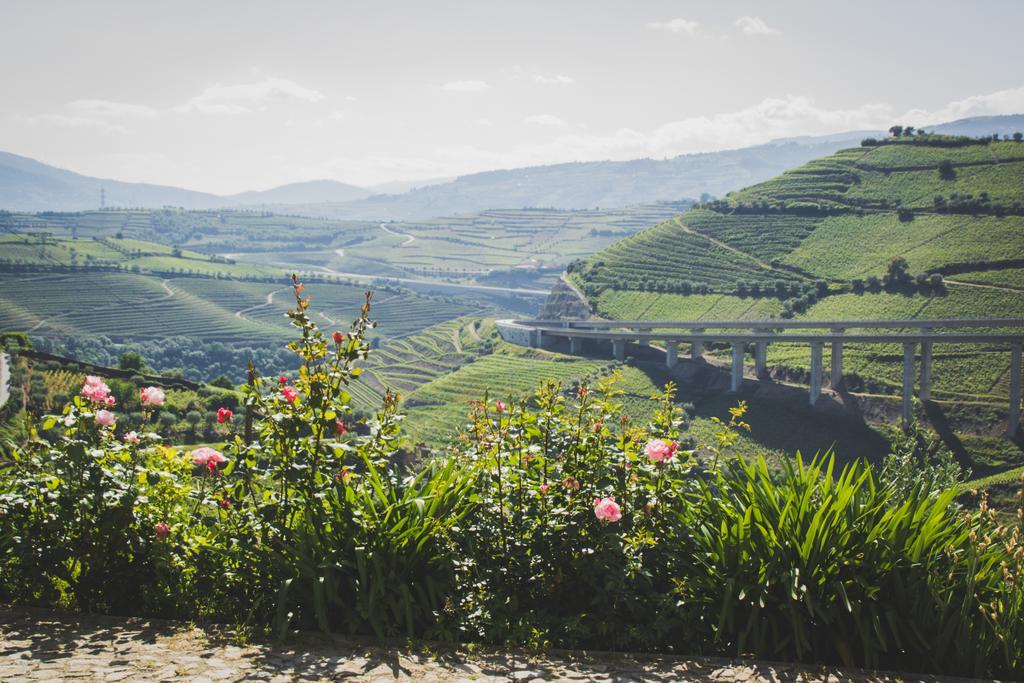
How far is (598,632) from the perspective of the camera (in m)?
4.88

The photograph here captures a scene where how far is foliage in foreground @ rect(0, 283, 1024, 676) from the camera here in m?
4.73

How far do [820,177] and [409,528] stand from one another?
113 meters

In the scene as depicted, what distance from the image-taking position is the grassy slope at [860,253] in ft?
207

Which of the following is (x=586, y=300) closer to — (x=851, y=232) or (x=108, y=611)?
(x=851, y=232)

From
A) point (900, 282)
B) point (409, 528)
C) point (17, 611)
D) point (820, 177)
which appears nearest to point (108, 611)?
point (17, 611)

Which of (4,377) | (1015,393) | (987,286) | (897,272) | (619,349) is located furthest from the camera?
(897,272)

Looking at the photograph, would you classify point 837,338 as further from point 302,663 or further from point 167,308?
point 167,308

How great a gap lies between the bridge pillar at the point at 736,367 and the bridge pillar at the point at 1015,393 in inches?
696

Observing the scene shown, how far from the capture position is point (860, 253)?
86.1m

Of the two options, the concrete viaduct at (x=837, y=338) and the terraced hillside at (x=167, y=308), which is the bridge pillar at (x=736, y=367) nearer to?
the concrete viaduct at (x=837, y=338)

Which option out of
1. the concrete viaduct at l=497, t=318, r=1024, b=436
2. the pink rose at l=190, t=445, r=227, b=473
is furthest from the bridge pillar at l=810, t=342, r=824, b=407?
the pink rose at l=190, t=445, r=227, b=473

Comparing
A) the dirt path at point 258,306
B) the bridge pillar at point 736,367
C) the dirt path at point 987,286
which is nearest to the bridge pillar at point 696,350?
the bridge pillar at point 736,367

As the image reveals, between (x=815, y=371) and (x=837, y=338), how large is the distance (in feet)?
9.42

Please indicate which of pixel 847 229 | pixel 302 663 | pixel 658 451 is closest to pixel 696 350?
pixel 847 229
